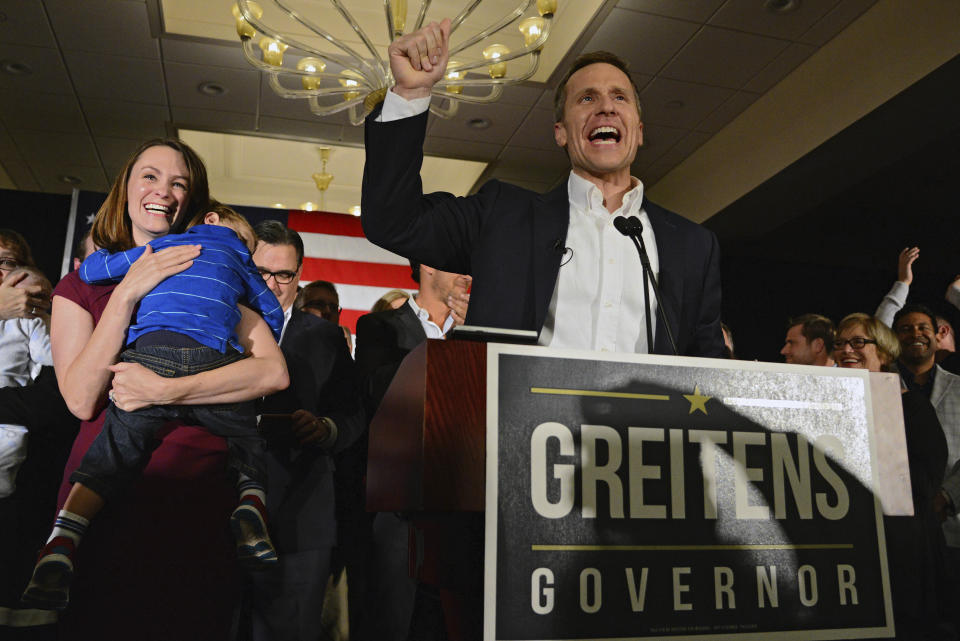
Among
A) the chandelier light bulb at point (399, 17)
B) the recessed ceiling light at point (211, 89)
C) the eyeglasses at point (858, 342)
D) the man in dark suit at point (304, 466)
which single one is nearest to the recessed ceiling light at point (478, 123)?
the recessed ceiling light at point (211, 89)

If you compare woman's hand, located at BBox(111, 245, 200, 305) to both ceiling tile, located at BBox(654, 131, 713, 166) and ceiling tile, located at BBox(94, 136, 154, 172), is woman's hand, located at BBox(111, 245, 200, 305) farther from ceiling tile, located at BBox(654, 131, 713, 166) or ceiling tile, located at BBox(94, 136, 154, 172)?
ceiling tile, located at BBox(94, 136, 154, 172)

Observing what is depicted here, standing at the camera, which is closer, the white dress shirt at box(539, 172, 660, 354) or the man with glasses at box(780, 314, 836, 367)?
the white dress shirt at box(539, 172, 660, 354)

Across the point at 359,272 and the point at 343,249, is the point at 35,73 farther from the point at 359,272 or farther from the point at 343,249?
the point at 359,272

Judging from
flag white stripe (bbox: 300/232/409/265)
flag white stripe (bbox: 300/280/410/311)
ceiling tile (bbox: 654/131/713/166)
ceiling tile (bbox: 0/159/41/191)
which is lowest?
flag white stripe (bbox: 300/280/410/311)

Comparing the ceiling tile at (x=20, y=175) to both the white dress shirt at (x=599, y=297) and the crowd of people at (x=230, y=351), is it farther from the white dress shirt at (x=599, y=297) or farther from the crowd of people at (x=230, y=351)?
the white dress shirt at (x=599, y=297)

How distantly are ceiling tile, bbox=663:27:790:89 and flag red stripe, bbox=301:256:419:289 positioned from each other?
239 cm

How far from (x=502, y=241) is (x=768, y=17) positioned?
3.79 metres

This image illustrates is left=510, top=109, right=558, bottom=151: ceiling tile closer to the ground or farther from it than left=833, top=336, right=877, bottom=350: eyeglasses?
farther from it

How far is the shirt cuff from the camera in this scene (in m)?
1.18

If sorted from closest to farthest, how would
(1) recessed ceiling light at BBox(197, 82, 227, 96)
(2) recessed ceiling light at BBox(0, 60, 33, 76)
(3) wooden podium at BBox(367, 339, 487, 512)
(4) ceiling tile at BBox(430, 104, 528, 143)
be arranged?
1. (3) wooden podium at BBox(367, 339, 487, 512)
2. (2) recessed ceiling light at BBox(0, 60, 33, 76)
3. (1) recessed ceiling light at BBox(197, 82, 227, 96)
4. (4) ceiling tile at BBox(430, 104, 528, 143)

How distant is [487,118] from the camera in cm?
560

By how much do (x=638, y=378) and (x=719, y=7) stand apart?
4100 mm

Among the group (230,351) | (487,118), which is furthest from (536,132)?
(230,351)

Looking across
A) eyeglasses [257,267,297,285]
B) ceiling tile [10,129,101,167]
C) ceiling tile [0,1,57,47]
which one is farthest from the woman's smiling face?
ceiling tile [10,129,101,167]
